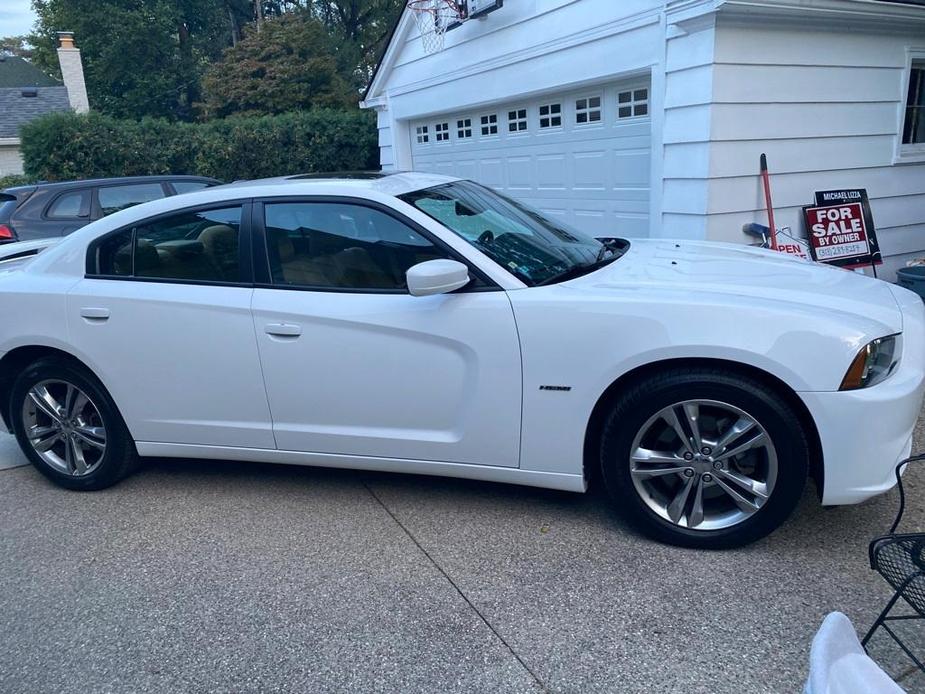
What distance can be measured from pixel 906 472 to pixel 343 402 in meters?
2.82

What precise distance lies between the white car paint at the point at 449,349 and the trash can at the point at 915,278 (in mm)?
3113

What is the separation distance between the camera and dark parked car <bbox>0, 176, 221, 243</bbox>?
8.83 metres

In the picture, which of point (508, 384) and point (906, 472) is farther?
point (906, 472)

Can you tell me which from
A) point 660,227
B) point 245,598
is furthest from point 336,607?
point 660,227

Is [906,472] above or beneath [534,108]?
beneath

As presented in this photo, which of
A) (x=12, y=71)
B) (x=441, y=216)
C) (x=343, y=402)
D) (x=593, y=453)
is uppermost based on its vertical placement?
(x=12, y=71)

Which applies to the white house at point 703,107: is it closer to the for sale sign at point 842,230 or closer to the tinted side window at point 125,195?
the for sale sign at point 842,230

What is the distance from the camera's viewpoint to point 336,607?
2947 mm

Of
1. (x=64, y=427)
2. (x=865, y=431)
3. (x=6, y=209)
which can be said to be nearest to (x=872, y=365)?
(x=865, y=431)

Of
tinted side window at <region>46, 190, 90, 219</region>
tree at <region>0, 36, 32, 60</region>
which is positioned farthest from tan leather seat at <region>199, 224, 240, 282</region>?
tree at <region>0, 36, 32, 60</region>

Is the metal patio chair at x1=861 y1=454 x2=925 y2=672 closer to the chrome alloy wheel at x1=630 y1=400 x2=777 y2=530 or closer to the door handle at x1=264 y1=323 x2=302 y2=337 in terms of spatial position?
the chrome alloy wheel at x1=630 y1=400 x2=777 y2=530

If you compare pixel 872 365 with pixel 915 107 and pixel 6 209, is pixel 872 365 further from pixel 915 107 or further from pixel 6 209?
pixel 6 209

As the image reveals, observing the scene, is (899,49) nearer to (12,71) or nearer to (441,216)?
(441,216)

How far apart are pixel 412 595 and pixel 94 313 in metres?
2.21
